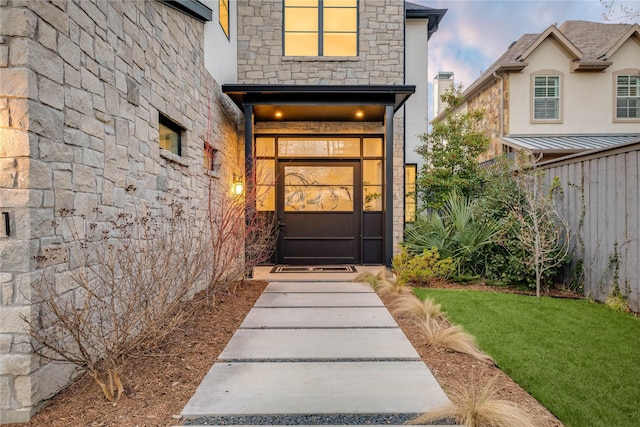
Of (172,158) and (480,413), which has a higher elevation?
(172,158)

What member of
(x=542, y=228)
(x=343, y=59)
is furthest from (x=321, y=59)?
(x=542, y=228)

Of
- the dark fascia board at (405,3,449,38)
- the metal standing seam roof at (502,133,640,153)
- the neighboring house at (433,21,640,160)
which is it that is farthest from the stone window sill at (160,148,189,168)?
the neighboring house at (433,21,640,160)

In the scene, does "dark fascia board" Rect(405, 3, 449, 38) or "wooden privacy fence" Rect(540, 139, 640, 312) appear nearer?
"wooden privacy fence" Rect(540, 139, 640, 312)

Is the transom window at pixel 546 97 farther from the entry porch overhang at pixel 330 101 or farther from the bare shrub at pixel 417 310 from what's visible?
the bare shrub at pixel 417 310

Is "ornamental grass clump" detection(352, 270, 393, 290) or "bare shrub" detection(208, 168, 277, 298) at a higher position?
"bare shrub" detection(208, 168, 277, 298)

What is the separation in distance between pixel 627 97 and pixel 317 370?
12.7 metres

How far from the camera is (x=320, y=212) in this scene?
7145 millimetres

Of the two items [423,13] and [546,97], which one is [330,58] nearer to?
[423,13]

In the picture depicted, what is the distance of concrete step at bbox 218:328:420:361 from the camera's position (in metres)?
2.77

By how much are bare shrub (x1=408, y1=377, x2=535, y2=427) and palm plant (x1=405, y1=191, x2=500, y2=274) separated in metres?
3.73

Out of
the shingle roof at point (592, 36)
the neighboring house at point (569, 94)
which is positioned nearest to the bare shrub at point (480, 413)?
the neighboring house at point (569, 94)

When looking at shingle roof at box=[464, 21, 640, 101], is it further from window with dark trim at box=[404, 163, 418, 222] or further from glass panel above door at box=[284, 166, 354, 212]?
glass panel above door at box=[284, 166, 354, 212]

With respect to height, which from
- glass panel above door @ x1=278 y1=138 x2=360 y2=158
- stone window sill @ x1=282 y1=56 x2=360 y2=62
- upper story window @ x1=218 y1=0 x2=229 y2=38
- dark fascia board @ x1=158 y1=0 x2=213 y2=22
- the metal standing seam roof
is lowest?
glass panel above door @ x1=278 y1=138 x2=360 y2=158

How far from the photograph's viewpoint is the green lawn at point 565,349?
206 centimetres
